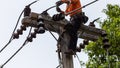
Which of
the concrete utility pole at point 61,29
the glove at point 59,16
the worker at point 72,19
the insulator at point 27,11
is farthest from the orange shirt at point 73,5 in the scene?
the insulator at point 27,11

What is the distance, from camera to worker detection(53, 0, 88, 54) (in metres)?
12.2

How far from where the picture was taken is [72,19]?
12.7 meters

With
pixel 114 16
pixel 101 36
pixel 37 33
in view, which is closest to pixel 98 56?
pixel 114 16

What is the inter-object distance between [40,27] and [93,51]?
11.5 metres

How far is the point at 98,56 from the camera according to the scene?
2273cm

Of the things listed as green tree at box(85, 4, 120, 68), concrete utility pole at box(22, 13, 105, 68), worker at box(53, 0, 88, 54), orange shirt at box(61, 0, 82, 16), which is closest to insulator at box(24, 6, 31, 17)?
concrete utility pole at box(22, 13, 105, 68)

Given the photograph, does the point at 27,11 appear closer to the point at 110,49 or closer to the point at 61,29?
the point at 61,29

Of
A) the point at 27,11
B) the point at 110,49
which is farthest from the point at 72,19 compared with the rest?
the point at 110,49

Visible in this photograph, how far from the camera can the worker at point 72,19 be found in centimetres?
1218

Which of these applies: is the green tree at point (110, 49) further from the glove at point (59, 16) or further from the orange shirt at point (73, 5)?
the glove at point (59, 16)

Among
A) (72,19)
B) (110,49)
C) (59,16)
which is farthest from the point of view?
(110,49)

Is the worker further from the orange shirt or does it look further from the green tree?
the green tree

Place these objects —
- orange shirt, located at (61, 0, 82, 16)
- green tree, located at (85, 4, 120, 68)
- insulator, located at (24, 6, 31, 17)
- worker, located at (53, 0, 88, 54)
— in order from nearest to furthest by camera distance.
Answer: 1. insulator, located at (24, 6, 31, 17)
2. worker, located at (53, 0, 88, 54)
3. orange shirt, located at (61, 0, 82, 16)
4. green tree, located at (85, 4, 120, 68)

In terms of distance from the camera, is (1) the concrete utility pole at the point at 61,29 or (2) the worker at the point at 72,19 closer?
(1) the concrete utility pole at the point at 61,29
